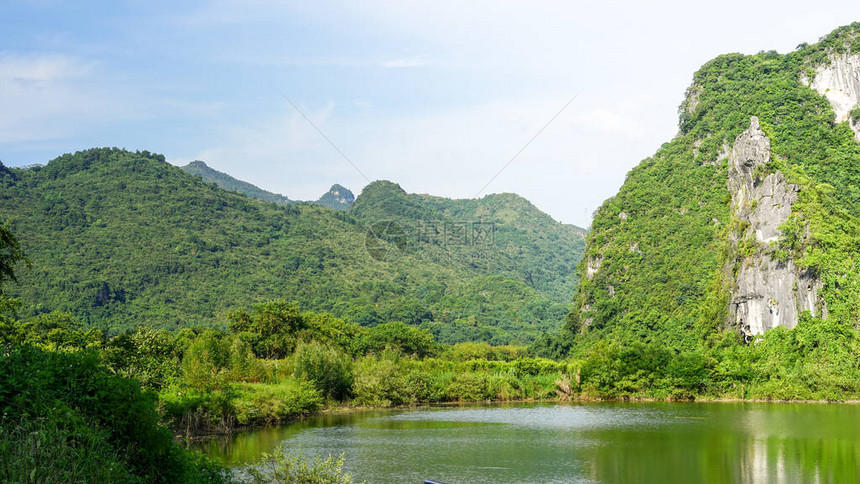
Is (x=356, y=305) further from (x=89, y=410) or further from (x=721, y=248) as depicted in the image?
(x=89, y=410)

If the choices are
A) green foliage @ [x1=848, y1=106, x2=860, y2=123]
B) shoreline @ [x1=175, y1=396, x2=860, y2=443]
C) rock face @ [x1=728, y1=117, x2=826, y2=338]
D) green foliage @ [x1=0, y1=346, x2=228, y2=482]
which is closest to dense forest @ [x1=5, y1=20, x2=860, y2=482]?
green foliage @ [x1=0, y1=346, x2=228, y2=482]

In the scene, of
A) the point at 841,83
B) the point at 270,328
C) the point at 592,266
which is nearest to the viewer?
the point at 270,328

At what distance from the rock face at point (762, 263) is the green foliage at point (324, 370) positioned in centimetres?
A: 3012

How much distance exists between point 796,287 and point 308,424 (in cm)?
3563

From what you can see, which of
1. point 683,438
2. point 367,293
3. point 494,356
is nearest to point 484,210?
point 367,293

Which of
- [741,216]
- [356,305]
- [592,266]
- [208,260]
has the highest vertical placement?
[741,216]

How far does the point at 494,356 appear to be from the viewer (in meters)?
72.9

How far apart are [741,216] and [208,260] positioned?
5811 centimetres

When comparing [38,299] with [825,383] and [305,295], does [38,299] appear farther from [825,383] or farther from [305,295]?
[825,383]

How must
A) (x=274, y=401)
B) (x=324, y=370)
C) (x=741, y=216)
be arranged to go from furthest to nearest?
(x=741, y=216), (x=324, y=370), (x=274, y=401)

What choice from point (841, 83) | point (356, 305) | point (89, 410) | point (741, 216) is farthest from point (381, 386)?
point (841, 83)

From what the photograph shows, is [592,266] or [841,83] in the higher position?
[841,83]

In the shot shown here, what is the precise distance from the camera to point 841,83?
77.3 m

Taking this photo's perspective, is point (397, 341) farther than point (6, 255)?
Yes
